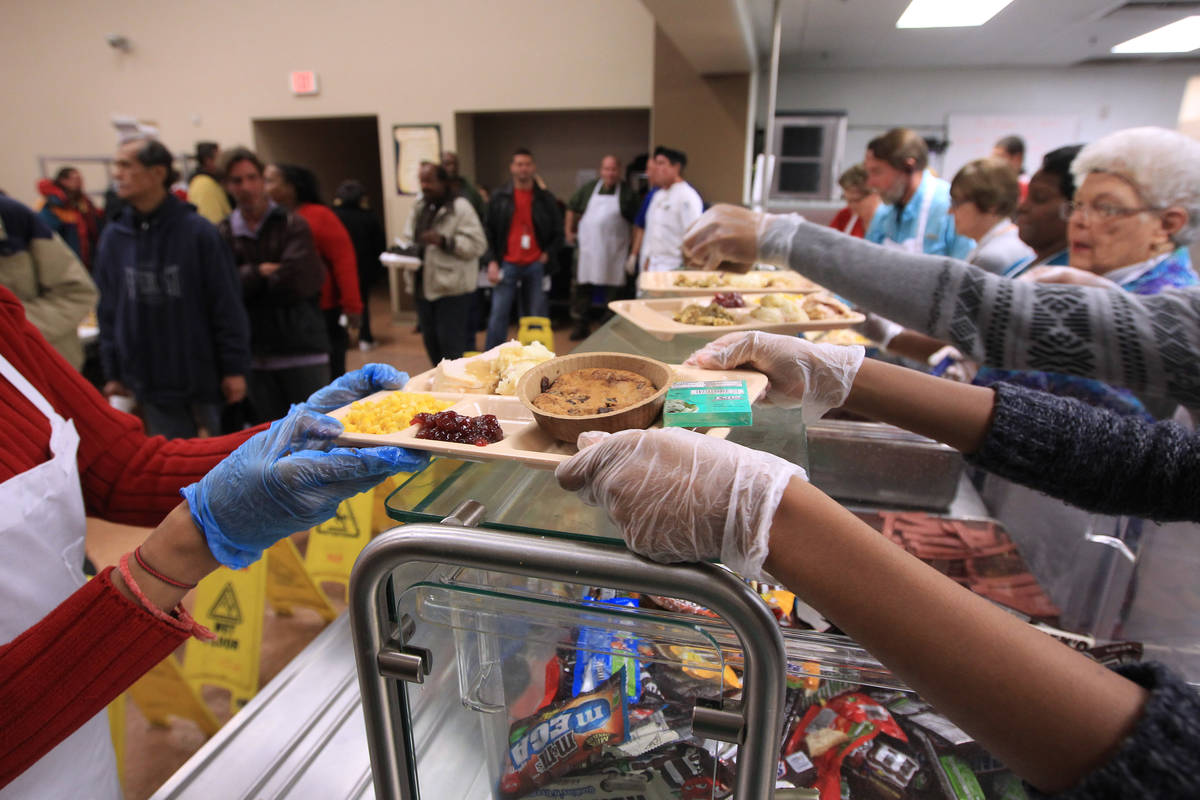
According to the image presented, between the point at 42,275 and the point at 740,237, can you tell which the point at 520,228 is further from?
the point at 740,237

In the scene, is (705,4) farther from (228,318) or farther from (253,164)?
(228,318)

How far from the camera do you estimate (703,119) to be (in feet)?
24.2

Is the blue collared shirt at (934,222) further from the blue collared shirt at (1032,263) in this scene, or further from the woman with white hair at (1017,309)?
the woman with white hair at (1017,309)

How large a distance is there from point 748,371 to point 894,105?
8.73 meters

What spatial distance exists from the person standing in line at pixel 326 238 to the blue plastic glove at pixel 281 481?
10.9 feet

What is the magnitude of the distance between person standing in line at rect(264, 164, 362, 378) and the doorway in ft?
17.9

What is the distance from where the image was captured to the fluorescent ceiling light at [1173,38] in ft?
9.17

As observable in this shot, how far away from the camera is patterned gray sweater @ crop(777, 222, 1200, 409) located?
1336 mm

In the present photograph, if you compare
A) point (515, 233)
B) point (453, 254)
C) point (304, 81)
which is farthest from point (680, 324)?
point (304, 81)

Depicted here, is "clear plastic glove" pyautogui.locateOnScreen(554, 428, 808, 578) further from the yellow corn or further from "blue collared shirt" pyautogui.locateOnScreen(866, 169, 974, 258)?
"blue collared shirt" pyautogui.locateOnScreen(866, 169, 974, 258)

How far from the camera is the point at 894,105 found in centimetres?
838

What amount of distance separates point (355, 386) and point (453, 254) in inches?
159

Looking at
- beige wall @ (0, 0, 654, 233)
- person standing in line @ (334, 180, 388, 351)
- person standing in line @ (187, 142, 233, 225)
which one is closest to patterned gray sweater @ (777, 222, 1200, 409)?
person standing in line @ (187, 142, 233, 225)

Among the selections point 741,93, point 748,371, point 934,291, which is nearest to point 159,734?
point 748,371
